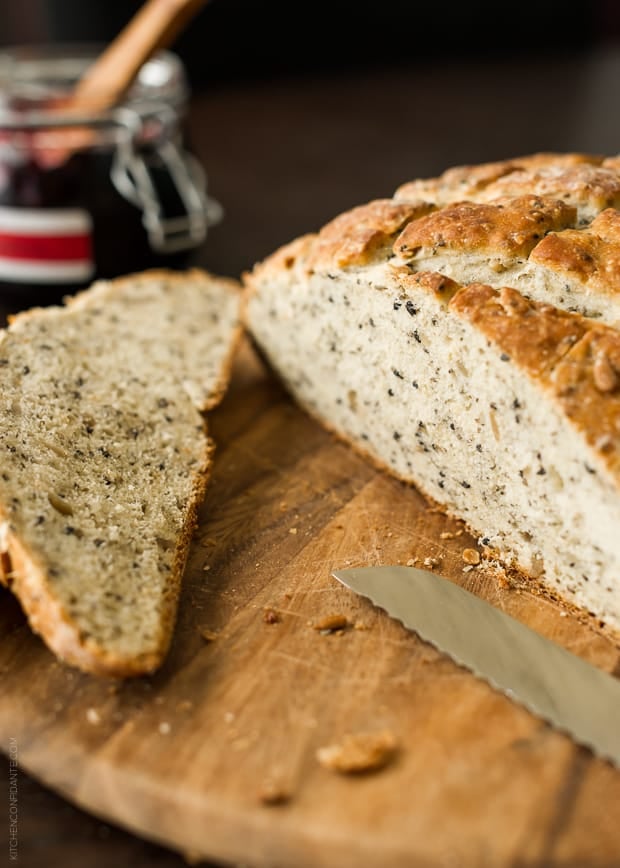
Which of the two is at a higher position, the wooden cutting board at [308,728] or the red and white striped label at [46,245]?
the red and white striped label at [46,245]

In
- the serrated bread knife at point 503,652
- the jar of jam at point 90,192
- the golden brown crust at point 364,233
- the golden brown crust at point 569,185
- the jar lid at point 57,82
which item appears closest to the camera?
the serrated bread knife at point 503,652

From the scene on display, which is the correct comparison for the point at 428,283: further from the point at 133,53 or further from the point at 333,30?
the point at 333,30

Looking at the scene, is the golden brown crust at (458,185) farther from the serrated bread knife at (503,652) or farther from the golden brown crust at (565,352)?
the serrated bread knife at (503,652)

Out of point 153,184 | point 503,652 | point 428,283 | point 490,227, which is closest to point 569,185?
point 490,227

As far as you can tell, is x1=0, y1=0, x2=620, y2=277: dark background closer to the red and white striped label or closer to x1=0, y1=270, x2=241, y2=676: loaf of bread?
the red and white striped label

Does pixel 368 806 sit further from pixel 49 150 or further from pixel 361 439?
pixel 49 150

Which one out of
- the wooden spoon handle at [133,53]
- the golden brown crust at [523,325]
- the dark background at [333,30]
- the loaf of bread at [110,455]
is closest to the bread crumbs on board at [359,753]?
the loaf of bread at [110,455]
